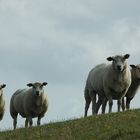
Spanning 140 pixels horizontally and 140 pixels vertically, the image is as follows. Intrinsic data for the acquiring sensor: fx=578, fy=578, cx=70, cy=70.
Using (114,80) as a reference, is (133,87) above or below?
below

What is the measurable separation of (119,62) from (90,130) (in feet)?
25.8

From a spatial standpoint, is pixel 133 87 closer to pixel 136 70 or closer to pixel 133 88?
pixel 133 88

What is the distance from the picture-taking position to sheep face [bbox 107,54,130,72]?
24906mm

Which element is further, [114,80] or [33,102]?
[33,102]

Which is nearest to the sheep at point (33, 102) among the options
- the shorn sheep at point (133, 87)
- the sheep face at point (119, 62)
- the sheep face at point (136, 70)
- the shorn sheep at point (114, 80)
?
the shorn sheep at point (114, 80)

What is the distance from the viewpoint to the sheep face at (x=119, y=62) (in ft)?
81.7

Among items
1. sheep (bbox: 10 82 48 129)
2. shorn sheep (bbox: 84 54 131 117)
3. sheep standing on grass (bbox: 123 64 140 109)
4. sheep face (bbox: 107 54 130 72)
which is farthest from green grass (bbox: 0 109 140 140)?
sheep standing on grass (bbox: 123 64 140 109)

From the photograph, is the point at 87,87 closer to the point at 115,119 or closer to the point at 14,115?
the point at 14,115

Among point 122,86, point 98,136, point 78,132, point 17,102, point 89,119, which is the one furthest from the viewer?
point 17,102

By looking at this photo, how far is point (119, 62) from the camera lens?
25.2 m

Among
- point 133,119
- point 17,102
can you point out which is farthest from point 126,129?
point 17,102

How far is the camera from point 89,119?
1980 cm

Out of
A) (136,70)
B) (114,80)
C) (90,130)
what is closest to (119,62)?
(114,80)

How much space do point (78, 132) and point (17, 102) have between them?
37.3ft
